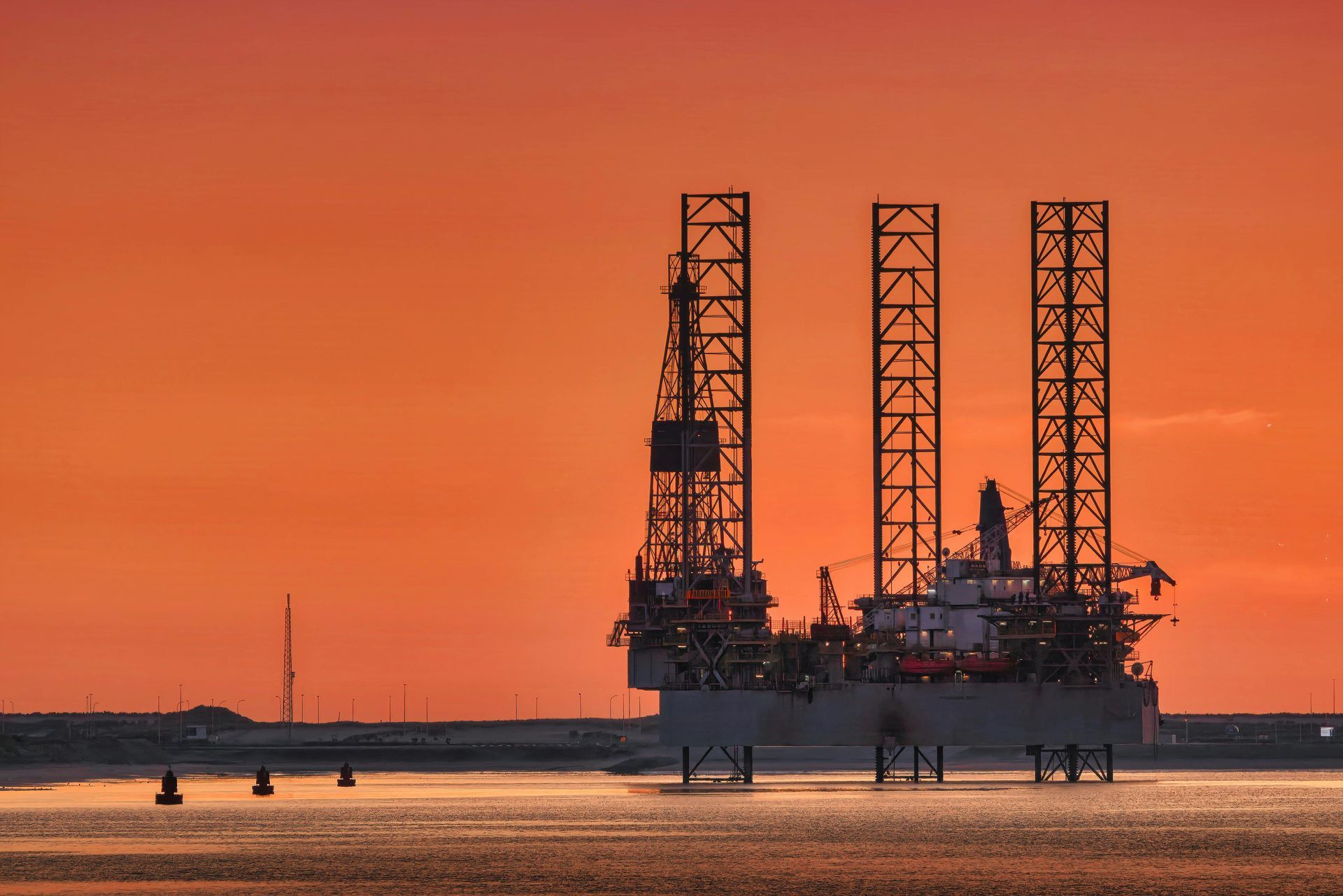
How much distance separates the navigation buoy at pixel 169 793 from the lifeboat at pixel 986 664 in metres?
44.7

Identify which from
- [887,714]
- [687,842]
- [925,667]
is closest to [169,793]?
[687,842]

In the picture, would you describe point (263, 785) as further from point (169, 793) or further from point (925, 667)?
point (925, 667)

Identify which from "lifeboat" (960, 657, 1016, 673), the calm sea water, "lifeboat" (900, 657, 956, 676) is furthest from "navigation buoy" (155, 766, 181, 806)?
"lifeboat" (960, 657, 1016, 673)

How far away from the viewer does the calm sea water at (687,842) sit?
75500 millimetres

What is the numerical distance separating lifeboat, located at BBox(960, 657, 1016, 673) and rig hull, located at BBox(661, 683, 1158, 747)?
3.07ft

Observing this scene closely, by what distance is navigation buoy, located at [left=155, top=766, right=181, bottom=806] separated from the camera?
119 m

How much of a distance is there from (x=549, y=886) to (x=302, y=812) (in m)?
52.7

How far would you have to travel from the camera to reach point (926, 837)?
96812 mm

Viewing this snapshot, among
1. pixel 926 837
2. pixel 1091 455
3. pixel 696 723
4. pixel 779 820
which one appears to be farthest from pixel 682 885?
pixel 1091 455

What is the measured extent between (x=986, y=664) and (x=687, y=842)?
35.6 m

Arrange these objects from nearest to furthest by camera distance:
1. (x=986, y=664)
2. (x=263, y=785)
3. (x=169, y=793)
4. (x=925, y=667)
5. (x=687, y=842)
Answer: (x=687, y=842), (x=169, y=793), (x=925, y=667), (x=986, y=664), (x=263, y=785)

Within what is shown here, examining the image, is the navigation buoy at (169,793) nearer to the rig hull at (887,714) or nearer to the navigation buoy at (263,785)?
the navigation buoy at (263,785)

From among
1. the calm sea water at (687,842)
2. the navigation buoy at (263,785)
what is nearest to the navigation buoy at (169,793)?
the calm sea water at (687,842)

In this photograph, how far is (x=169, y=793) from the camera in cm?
12050
